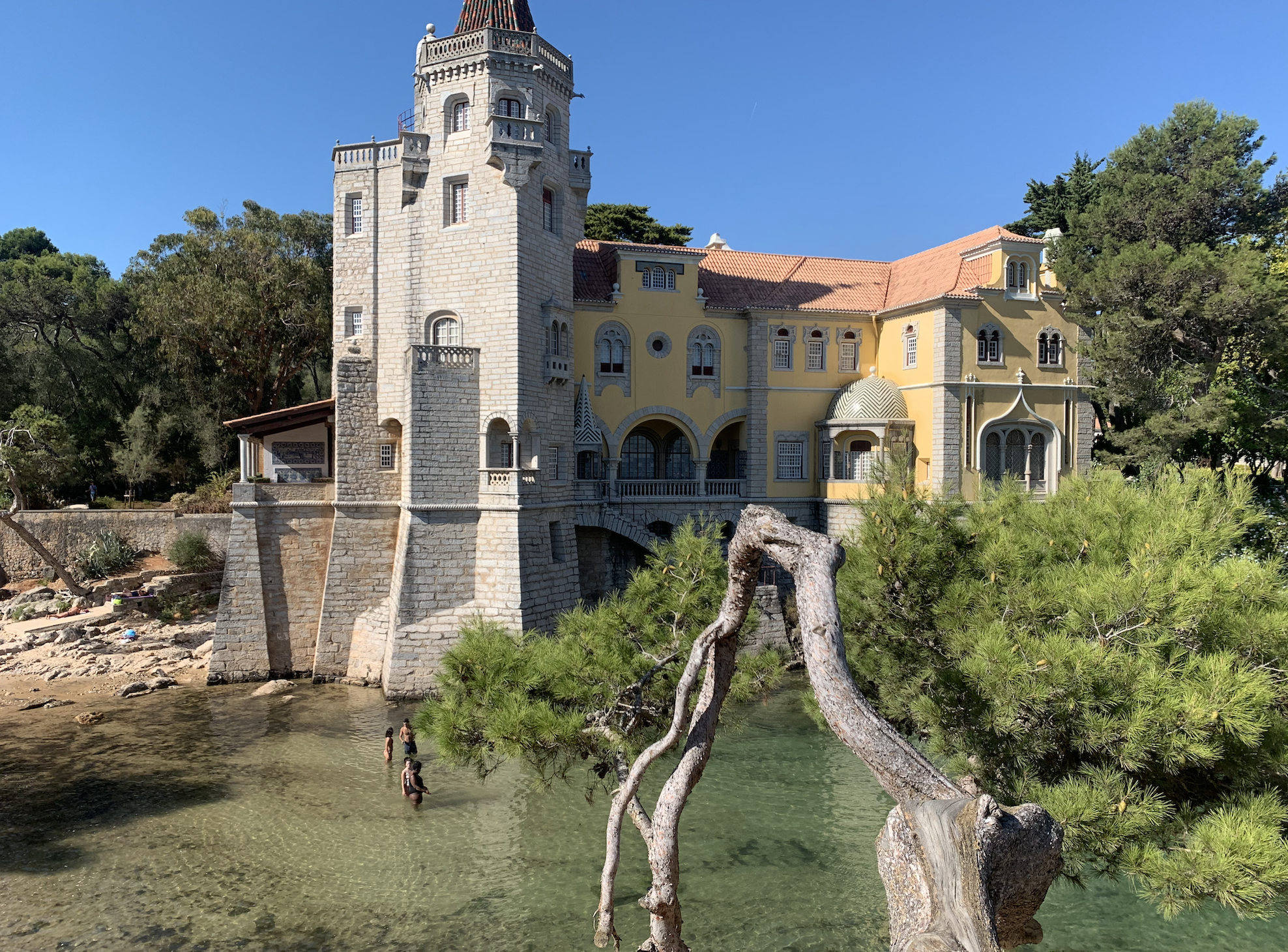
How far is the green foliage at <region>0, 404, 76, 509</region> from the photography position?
106ft

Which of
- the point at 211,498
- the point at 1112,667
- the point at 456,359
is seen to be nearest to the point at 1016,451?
the point at 456,359

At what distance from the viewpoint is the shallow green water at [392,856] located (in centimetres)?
1349

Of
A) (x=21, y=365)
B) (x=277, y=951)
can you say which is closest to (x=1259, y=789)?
(x=277, y=951)

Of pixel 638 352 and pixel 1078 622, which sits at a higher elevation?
pixel 638 352

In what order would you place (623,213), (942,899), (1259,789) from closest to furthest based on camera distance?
(942,899)
(1259,789)
(623,213)

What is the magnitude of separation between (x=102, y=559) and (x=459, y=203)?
70.5 feet

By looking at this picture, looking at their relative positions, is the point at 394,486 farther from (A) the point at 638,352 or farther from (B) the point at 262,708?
(A) the point at 638,352

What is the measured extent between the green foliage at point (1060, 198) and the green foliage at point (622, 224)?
18056 millimetres

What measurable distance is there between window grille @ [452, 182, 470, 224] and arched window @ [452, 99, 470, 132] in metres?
1.75

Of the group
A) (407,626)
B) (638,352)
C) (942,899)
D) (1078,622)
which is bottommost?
(407,626)

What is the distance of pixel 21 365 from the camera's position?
39.5 m

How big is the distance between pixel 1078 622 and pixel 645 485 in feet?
69.5

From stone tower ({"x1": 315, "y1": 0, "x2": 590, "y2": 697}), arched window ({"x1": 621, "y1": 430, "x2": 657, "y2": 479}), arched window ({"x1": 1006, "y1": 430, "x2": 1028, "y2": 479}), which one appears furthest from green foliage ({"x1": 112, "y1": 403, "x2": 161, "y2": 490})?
arched window ({"x1": 1006, "y1": 430, "x2": 1028, "y2": 479})

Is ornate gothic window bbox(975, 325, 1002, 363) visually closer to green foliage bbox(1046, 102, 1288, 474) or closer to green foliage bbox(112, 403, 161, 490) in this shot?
green foliage bbox(1046, 102, 1288, 474)
